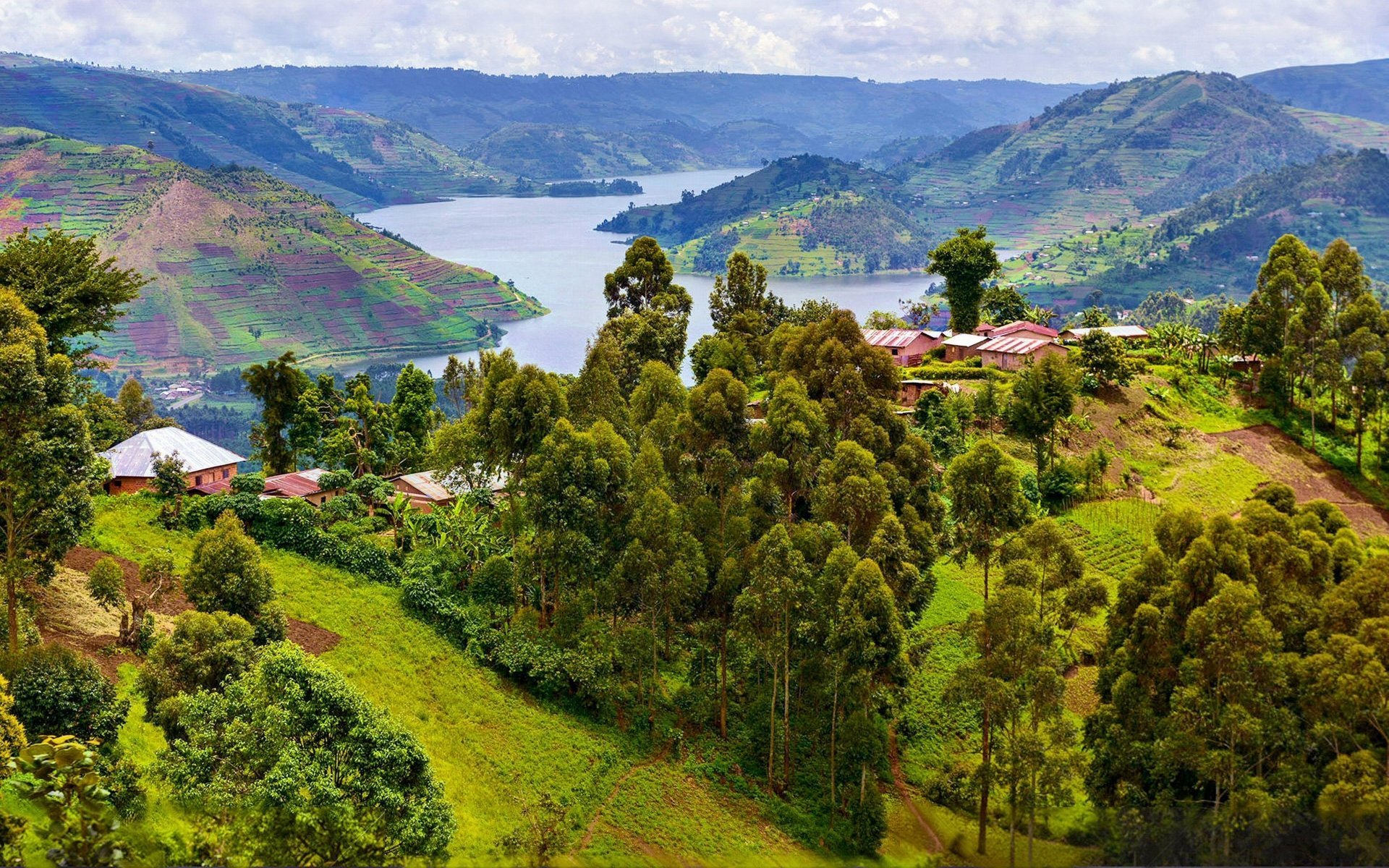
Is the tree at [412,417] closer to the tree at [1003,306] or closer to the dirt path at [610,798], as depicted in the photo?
the dirt path at [610,798]

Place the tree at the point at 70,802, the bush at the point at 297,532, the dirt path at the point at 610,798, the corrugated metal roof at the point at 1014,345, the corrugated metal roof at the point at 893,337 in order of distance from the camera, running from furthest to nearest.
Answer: the corrugated metal roof at the point at 893,337 → the corrugated metal roof at the point at 1014,345 → the bush at the point at 297,532 → the dirt path at the point at 610,798 → the tree at the point at 70,802

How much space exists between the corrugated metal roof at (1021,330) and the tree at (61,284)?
119 ft

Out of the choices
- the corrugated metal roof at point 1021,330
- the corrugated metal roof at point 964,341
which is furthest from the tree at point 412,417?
the corrugated metal roof at point 1021,330

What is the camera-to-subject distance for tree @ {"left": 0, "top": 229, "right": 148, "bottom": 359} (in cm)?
2548

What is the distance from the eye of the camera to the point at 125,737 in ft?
58.1

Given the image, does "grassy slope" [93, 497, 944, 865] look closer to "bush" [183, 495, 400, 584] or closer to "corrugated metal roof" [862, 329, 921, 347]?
"bush" [183, 495, 400, 584]

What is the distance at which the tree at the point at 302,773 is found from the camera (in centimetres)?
1441

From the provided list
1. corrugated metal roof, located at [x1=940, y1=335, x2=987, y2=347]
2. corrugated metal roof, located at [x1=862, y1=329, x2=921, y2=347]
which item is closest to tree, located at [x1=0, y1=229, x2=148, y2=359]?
corrugated metal roof, located at [x1=862, y1=329, x2=921, y2=347]

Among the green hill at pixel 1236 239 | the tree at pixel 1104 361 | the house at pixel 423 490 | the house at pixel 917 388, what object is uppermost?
the green hill at pixel 1236 239

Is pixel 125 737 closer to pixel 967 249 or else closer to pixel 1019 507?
pixel 1019 507

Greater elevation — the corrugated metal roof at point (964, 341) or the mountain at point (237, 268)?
the mountain at point (237, 268)

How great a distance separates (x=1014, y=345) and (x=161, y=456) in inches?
1295

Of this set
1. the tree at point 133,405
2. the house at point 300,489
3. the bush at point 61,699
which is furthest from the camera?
the tree at point 133,405

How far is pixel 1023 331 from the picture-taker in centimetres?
5194
